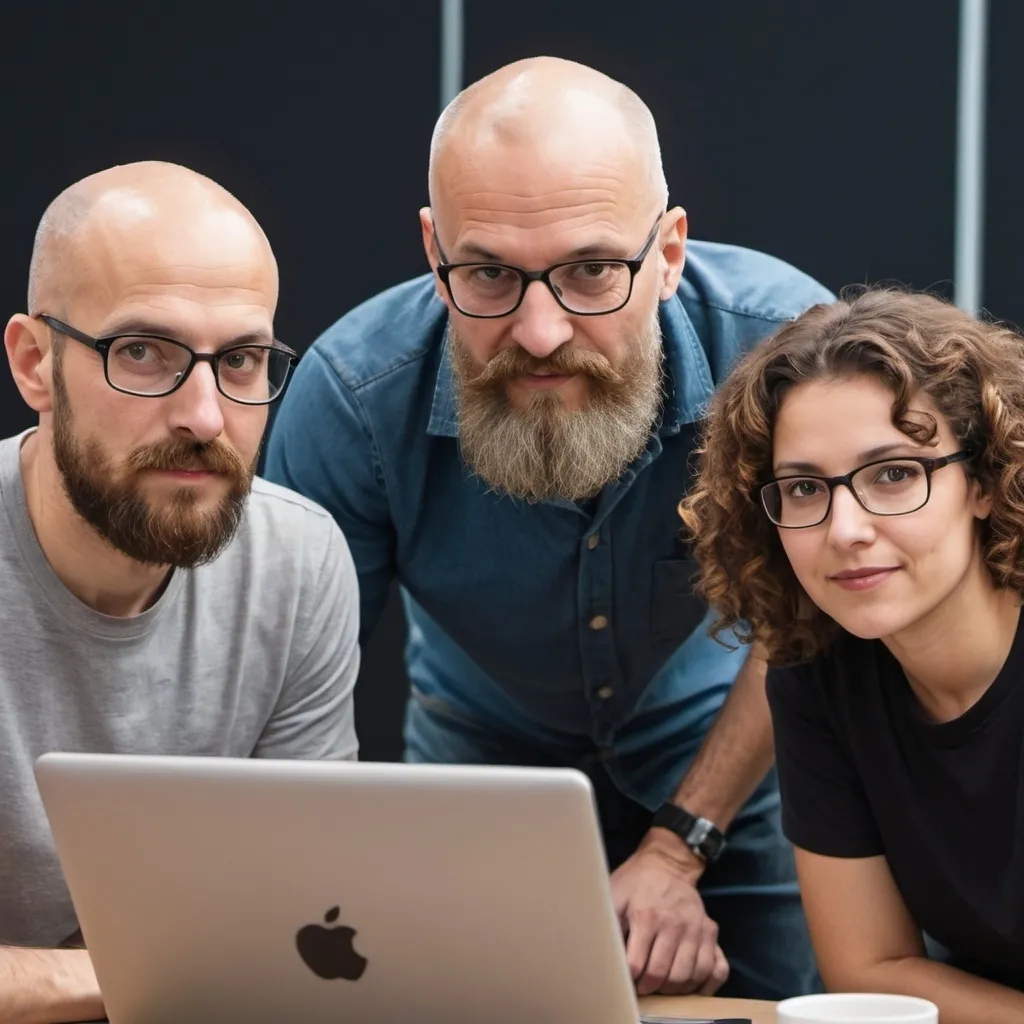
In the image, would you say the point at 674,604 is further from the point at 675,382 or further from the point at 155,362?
the point at 155,362

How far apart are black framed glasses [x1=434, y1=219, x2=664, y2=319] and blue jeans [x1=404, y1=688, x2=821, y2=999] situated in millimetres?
741

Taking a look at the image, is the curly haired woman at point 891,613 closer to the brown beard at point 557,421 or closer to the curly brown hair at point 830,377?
the curly brown hair at point 830,377

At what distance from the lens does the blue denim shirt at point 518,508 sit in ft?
7.61

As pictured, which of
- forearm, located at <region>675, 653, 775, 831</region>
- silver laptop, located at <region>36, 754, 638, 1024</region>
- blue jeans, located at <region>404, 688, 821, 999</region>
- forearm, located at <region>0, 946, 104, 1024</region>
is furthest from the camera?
blue jeans, located at <region>404, 688, 821, 999</region>

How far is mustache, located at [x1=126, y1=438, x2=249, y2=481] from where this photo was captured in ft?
6.13

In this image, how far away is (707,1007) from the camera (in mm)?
1744

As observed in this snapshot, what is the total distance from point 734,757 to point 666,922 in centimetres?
40

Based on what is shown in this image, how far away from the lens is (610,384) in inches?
83.3

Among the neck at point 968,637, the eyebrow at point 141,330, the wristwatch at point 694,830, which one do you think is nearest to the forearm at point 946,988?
the neck at point 968,637

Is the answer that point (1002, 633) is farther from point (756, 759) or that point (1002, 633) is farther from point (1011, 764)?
point (756, 759)

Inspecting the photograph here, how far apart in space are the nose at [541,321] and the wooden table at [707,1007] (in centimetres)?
76

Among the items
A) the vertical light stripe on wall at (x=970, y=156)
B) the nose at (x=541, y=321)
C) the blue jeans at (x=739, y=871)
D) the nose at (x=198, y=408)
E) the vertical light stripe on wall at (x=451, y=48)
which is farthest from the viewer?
the vertical light stripe on wall at (x=451, y=48)

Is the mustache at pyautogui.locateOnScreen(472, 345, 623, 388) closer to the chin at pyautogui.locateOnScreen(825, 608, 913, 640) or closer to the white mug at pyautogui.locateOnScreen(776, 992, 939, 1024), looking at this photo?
the chin at pyautogui.locateOnScreen(825, 608, 913, 640)

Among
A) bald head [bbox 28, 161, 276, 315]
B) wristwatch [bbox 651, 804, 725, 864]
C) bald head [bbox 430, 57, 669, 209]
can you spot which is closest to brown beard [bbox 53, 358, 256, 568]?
bald head [bbox 28, 161, 276, 315]
